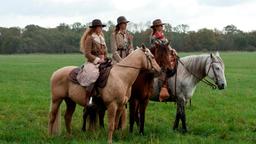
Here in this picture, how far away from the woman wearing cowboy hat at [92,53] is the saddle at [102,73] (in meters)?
0.09

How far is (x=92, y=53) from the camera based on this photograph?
9.38 meters

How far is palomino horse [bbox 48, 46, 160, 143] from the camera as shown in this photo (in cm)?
878

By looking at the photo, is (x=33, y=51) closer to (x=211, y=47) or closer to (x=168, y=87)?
(x=211, y=47)

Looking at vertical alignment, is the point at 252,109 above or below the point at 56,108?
below

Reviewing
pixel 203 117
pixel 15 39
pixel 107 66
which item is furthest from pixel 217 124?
pixel 15 39

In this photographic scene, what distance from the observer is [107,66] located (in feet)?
29.9

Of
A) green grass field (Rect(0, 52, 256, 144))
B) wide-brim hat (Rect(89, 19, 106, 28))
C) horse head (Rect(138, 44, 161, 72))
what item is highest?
wide-brim hat (Rect(89, 19, 106, 28))

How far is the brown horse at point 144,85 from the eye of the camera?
948 centimetres

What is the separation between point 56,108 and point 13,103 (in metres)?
6.19

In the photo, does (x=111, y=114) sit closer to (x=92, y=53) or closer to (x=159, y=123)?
(x=92, y=53)

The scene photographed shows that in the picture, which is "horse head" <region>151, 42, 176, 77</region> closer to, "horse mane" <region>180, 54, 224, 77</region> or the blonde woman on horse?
the blonde woman on horse

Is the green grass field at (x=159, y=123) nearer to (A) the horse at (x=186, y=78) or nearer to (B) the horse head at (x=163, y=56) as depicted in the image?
(A) the horse at (x=186, y=78)

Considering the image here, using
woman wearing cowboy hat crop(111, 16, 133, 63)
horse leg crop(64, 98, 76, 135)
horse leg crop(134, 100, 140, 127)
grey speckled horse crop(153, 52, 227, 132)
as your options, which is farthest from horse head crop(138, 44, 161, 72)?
horse leg crop(64, 98, 76, 135)

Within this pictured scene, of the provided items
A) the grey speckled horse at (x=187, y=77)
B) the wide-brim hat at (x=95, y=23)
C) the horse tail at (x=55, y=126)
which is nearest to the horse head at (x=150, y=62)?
the wide-brim hat at (x=95, y=23)
